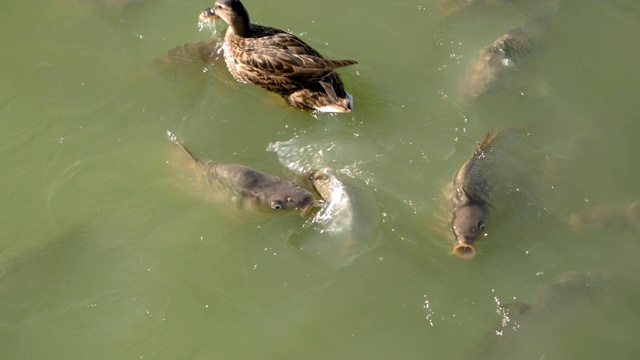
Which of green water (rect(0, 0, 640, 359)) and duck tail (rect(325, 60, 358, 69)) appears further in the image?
duck tail (rect(325, 60, 358, 69))

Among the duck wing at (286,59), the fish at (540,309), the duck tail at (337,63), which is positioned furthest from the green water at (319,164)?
the duck tail at (337,63)

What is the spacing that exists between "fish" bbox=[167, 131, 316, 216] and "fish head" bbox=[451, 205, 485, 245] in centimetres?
114

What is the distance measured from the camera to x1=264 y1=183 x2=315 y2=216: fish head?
4992 mm

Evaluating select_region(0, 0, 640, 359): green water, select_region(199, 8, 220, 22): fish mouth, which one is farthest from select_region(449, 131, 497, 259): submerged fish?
select_region(199, 8, 220, 22): fish mouth

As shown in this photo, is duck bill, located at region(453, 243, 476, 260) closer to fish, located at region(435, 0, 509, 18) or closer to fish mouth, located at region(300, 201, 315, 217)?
fish mouth, located at region(300, 201, 315, 217)

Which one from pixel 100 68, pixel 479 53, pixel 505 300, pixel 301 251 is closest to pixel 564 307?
pixel 505 300

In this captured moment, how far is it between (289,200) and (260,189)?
26cm

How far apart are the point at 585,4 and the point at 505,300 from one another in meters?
3.93

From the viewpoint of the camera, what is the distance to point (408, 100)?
19.8 feet

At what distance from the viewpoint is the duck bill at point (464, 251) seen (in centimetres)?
486

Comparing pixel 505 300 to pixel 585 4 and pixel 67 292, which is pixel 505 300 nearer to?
pixel 67 292

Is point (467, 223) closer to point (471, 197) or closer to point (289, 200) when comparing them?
point (471, 197)

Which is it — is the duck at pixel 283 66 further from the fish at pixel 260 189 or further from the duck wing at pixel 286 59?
the fish at pixel 260 189

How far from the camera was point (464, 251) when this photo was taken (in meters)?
4.88
